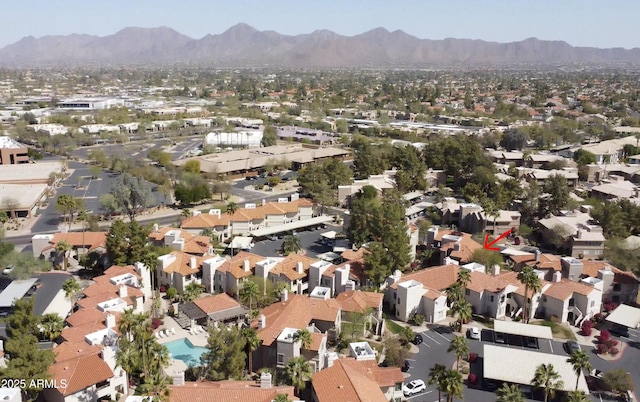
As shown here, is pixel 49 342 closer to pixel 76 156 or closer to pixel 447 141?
pixel 447 141

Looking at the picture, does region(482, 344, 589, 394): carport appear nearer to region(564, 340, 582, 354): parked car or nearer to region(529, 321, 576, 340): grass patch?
region(564, 340, 582, 354): parked car

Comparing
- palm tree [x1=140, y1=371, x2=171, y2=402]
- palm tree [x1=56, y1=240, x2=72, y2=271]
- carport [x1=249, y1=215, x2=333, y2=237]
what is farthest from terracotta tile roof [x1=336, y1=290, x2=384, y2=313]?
palm tree [x1=56, y1=240, x2=72, y2=271]

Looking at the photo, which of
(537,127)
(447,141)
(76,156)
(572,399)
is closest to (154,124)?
(76,156)

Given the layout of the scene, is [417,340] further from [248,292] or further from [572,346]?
[248,292]

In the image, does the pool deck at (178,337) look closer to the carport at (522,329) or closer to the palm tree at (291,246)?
the palm tree at (291,246)

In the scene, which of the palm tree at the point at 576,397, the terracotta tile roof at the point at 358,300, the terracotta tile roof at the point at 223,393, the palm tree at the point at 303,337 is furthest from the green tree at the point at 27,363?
the palm tree at the point at 576,397

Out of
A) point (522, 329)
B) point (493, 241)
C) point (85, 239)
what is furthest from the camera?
point (493, 241)

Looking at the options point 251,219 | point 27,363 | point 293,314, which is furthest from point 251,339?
point 251,219
